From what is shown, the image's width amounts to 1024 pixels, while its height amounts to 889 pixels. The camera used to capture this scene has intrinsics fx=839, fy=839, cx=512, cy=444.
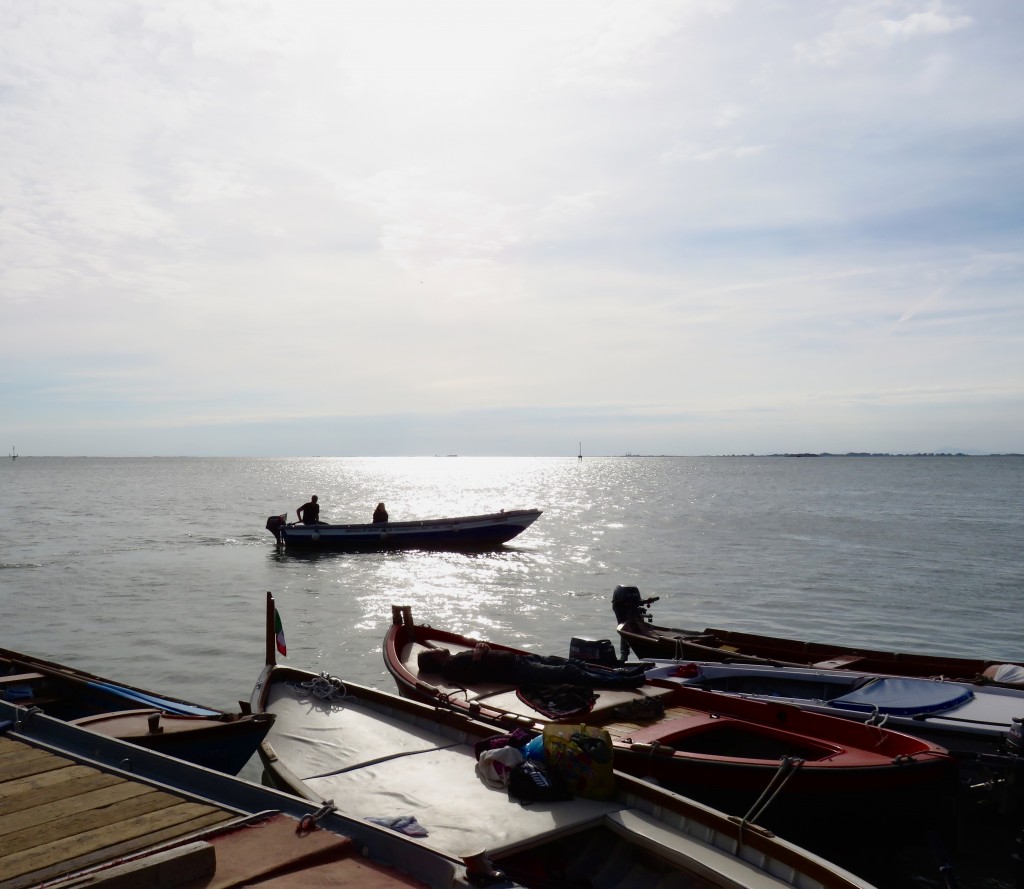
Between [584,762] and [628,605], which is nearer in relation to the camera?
[584,762]

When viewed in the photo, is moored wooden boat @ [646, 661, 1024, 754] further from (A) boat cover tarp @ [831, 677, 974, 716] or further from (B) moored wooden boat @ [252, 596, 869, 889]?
(B) moored wooden boat @ [252, 596, 869, 889]

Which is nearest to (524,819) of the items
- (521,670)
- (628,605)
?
(521,670)

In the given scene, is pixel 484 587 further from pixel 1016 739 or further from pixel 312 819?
pixel 312 819

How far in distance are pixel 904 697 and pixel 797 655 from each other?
4.22m

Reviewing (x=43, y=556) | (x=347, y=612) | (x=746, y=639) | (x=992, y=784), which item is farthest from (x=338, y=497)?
(x=992, y=784)

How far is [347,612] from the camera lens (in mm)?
25344

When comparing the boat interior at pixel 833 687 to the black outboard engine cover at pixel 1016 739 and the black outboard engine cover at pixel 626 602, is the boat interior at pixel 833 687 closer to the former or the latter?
the black outboard engine cover at pixel 1016 739

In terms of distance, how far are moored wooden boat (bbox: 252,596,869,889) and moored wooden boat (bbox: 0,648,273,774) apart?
397 millimetres

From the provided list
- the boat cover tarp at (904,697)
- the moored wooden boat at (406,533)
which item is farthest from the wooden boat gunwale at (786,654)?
the moored wooden boat at (406,533)

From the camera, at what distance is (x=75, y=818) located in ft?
17.9

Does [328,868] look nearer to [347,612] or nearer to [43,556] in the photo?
[347,612]

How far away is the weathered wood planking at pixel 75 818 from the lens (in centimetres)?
490

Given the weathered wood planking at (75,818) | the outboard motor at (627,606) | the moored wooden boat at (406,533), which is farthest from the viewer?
the moored wooden boat at (406,533)

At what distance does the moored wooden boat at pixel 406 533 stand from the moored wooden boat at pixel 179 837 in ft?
107
